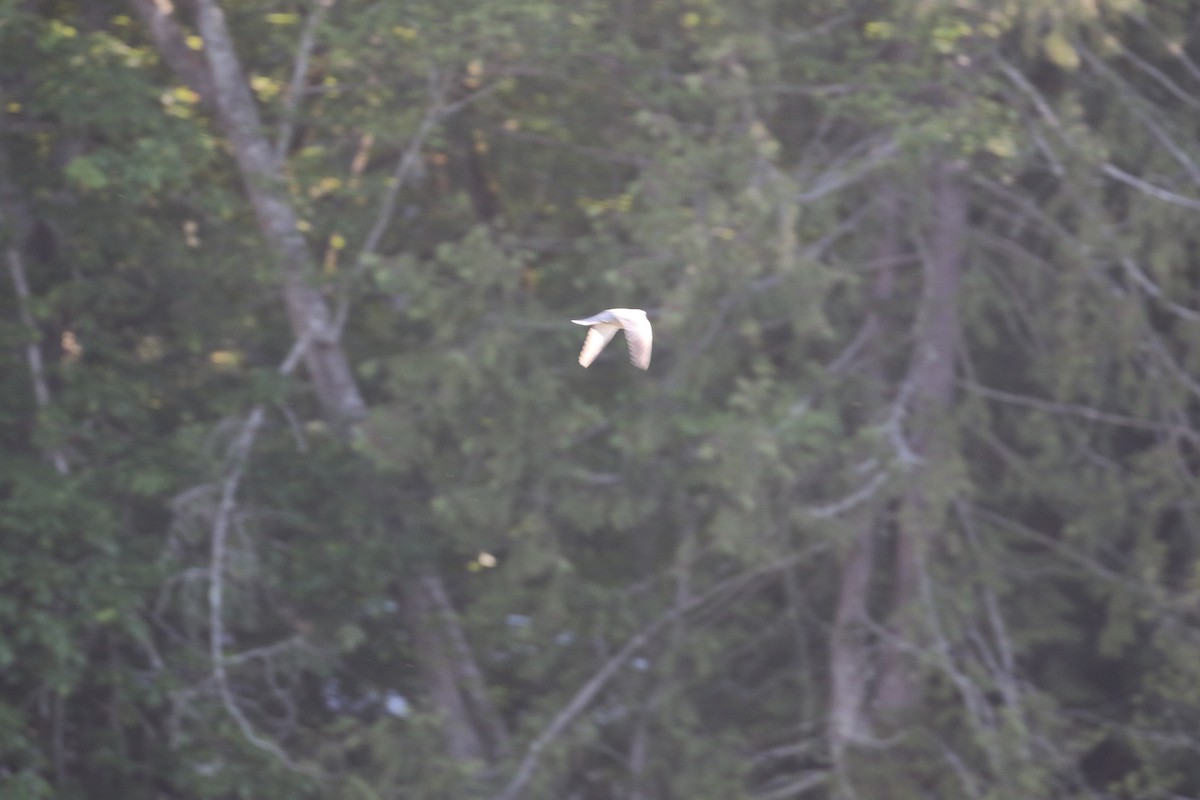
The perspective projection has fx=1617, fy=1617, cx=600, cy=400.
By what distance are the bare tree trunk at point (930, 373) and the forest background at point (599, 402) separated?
0.02 meters

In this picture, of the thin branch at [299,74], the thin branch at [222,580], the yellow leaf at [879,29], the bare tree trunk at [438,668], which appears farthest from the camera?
the bare tree trunk at [438,668]

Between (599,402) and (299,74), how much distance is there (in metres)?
2.01

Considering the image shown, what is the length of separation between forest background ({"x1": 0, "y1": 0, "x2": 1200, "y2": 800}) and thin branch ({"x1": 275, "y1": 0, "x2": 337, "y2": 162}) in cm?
2

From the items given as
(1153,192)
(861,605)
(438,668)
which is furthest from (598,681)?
(1153,192)

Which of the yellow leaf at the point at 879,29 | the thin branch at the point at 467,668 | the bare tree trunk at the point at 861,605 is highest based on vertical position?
the yellow leaf at the point at 879,29

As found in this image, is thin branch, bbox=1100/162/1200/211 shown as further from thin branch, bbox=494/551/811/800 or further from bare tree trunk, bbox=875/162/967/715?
thin branch, bbox=494/551/811/800

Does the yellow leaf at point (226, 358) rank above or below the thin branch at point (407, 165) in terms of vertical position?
below

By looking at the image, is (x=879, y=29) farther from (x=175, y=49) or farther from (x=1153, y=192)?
(x=175, y=49)

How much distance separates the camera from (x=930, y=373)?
7438mm

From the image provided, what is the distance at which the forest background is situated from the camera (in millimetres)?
6750

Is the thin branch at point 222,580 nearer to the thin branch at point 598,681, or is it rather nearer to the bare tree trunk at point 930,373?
the thin branch at point 598,681

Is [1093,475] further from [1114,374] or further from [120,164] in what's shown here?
[120,164]

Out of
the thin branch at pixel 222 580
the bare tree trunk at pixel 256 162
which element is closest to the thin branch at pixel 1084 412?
the bare tree trunk at pixel 256 162

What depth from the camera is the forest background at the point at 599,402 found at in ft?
22.1
